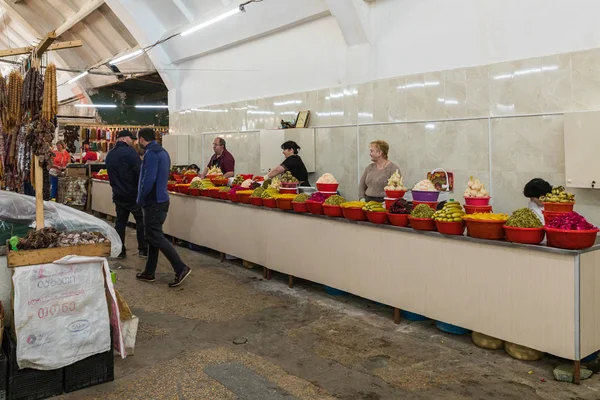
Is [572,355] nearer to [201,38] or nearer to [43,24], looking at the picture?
[201,38]

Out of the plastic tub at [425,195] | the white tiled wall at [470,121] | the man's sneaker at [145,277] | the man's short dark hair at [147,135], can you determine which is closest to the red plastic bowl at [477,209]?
the plastic tub at [425,195]

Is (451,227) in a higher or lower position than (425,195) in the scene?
lower

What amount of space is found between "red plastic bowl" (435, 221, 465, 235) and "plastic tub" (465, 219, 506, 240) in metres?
0.13

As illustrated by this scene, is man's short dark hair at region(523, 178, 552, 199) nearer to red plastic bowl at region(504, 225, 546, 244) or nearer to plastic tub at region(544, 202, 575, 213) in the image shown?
plastic tub at region(544, 202, 575, 213)

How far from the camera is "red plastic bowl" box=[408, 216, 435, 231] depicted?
439 centimetres

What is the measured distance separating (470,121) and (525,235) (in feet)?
9.14

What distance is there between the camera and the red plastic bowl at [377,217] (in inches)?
191

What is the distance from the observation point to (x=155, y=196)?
6145 mm

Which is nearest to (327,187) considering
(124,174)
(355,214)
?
(355,214)

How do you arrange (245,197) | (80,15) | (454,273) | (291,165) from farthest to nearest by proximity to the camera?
(80,15) → (291,165) → (245,197) → (454,273)

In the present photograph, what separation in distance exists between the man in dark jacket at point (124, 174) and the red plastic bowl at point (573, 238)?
5694 millimetres

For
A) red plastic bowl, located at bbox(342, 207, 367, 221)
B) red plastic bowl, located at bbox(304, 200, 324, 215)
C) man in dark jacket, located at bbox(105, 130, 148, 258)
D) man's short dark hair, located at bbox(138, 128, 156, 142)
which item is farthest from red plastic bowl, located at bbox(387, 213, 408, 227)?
man in dark jacket, located at bbox(105, 130, 148, 258)

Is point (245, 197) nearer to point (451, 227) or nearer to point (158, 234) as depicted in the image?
point (158, 234)

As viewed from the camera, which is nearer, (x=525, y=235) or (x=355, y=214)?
(x=525, y=235)
